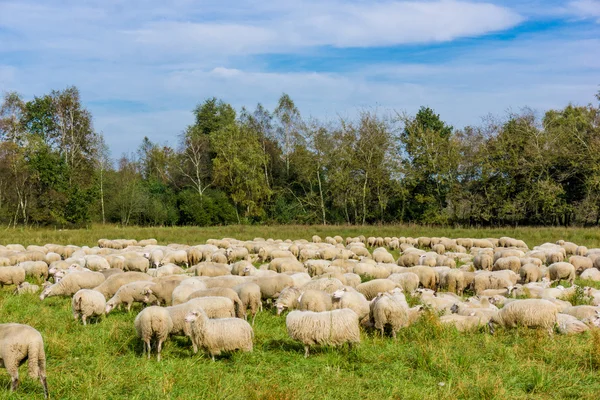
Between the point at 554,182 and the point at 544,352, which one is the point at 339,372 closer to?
the point at 544,352

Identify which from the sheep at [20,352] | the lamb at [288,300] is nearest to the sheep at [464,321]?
the lamb at [288,300]

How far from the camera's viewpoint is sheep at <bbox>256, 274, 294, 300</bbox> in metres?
12.7

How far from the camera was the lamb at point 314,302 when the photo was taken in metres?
10.1

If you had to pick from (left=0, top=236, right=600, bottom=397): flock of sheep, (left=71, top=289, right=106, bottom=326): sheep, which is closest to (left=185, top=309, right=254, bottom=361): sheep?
(left=0, top=236, right=600, bottom=397): flock of sheep

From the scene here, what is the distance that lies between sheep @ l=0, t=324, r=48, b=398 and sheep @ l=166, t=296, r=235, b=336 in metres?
2.59

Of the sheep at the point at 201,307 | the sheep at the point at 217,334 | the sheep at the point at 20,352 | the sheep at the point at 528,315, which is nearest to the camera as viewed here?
the sheep at the point at 20,352

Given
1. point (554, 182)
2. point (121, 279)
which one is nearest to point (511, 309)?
point (121, 279)

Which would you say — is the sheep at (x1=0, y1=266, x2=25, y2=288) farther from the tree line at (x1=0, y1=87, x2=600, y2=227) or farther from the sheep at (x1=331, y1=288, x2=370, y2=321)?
the tree line at (x1=0, y1=87, x2=600, y2=227)

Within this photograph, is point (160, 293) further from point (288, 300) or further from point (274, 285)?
point (288, 300)

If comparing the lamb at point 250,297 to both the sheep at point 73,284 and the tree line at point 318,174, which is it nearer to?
the sheep at point 73,284

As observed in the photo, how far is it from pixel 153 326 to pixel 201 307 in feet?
4.07

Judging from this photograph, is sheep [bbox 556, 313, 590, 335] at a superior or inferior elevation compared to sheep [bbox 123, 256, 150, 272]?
inferior

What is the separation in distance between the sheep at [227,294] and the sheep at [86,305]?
73.7 inches

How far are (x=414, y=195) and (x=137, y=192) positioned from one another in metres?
26.4
